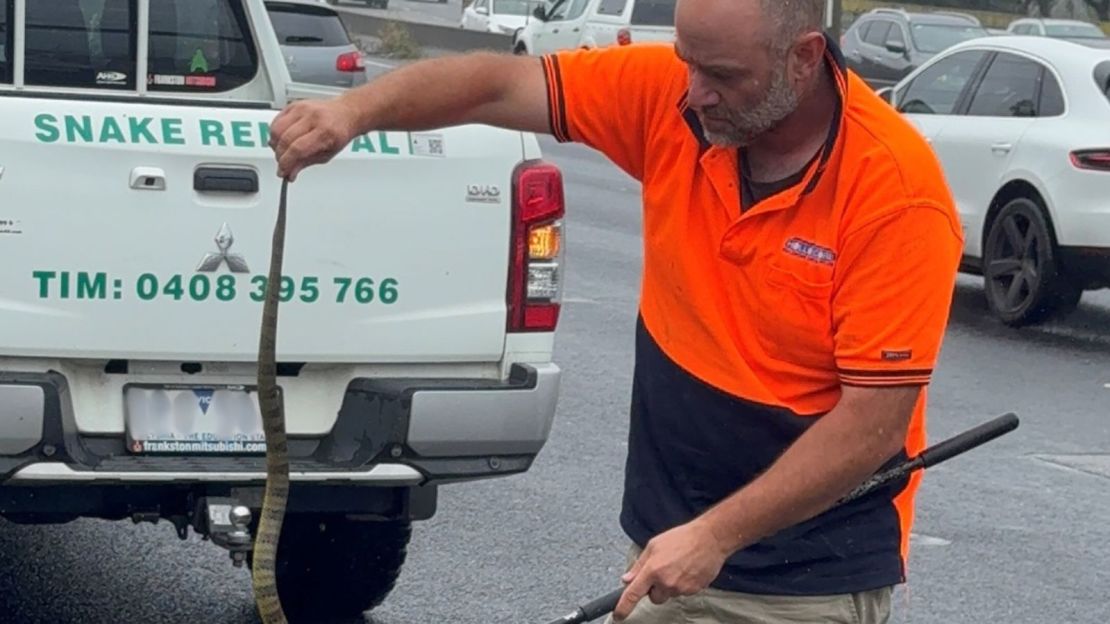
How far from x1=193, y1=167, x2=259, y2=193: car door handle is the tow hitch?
76cm

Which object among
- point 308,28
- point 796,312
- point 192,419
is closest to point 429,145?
point 192,419

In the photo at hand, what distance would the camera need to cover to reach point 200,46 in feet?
20.7

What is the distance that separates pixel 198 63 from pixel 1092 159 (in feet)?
22.9

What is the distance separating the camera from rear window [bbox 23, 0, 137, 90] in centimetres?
607

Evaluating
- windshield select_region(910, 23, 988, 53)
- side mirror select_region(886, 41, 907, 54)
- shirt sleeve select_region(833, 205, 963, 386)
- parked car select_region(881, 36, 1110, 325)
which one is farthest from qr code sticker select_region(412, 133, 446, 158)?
windshield select_region(910, 23, 988, 53)

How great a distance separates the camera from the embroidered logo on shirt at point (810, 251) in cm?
314

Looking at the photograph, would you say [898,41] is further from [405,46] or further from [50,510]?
[50,510]

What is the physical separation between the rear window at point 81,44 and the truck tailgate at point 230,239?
1.06 meters

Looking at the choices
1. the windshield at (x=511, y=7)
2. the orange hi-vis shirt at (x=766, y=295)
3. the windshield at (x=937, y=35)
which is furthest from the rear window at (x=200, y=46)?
the windshield at (x=511, y=7)

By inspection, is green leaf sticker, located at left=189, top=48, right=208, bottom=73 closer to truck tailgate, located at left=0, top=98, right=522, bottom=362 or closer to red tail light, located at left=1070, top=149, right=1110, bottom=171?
truck tailgate, located at left=0, top=98, right=522, bottom=362

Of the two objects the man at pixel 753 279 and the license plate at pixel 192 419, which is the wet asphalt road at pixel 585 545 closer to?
the license plate at pixel 192 419

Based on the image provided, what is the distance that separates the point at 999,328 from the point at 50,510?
861cm

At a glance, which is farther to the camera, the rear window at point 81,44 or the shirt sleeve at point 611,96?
the rear window at point 81,44

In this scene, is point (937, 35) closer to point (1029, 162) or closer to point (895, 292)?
point (1029, 162)
